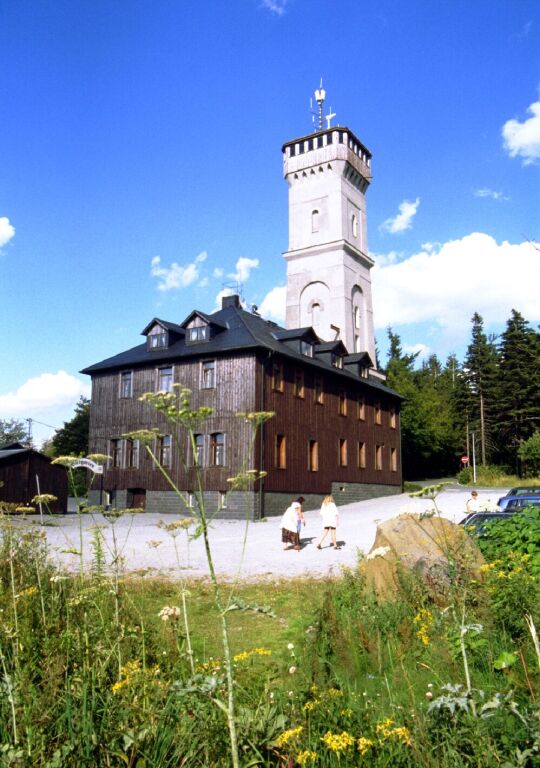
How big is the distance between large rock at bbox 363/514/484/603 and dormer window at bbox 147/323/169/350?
26736 millimetres

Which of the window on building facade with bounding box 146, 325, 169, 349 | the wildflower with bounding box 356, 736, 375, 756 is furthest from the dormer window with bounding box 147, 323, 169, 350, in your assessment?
the wildflower with bounding box 356, 736, 375, 756

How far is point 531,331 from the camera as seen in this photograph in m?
61.7

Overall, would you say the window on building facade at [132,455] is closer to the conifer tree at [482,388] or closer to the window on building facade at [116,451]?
the window on building facade at [116,451]

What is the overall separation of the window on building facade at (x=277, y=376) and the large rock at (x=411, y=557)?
2266cm

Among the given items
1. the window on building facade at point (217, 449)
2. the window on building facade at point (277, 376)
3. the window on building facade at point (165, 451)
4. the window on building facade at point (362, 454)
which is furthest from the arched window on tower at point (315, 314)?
the window on building facade at point (165, 451)

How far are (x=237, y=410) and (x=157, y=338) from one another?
7.06m

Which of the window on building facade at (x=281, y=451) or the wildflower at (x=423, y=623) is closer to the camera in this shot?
the wildflower at (x=423, y=623)

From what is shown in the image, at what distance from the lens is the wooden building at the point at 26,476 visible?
27.5 m

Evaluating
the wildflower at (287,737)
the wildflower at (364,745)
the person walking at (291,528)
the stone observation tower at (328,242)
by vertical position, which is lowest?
the person walking at (291,528)

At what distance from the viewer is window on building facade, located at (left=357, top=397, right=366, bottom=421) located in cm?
3959

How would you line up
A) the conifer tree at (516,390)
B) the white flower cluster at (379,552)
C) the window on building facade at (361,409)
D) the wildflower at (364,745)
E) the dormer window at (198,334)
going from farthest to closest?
the conifer tree at (516,390), the window on building facade at (361,409), the dormer window at (198,334), the white flower cluster at (379,552), the wildflower at (364,745)

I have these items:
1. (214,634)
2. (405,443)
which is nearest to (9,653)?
(214,634)

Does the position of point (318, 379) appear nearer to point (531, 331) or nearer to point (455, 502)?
point (455, 502)

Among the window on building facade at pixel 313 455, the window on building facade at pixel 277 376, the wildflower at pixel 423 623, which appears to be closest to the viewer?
the wildflower at pixel 423 623
